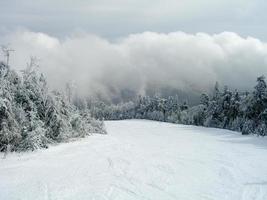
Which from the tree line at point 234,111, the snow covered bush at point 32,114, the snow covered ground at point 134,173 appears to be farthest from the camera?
the tree line at point 234,111

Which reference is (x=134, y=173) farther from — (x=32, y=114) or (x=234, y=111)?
(x=234, y=111)

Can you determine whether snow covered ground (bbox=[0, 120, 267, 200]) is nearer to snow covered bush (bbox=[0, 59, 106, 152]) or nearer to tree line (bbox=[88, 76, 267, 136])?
snow covered bush (bbox=[0, 59, 106, 152])

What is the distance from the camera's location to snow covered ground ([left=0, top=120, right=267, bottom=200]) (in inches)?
498

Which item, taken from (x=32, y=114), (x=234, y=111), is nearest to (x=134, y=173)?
(x=32, y=114)

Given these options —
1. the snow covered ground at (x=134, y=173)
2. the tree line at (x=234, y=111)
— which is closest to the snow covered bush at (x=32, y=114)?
the snow covered ground at (x=134, y=173)

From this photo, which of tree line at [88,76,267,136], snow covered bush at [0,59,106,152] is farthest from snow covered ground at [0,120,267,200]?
tree line at [88,76,267,136]

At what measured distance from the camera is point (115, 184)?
13680 millimetres

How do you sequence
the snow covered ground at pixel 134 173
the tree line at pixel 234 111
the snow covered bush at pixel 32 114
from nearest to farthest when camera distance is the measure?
the snow covered ground at pixel 134 173 → the snow covered bush at pixel 32 114 → the tree line at pixel 234 111

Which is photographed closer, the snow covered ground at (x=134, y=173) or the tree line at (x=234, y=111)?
the snow covered ground at (x=134, y=173)

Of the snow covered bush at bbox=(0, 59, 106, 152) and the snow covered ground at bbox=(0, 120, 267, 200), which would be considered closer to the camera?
the snow covered ground at bbox=(0, 120, 267, 200)

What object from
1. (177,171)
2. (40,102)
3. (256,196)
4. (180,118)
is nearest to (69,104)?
(40,102)

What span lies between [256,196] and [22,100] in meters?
13.9

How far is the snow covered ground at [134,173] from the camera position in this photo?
12.7 meters

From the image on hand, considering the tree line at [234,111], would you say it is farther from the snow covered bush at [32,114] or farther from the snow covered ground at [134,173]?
the snow covered bush at [32,114]
